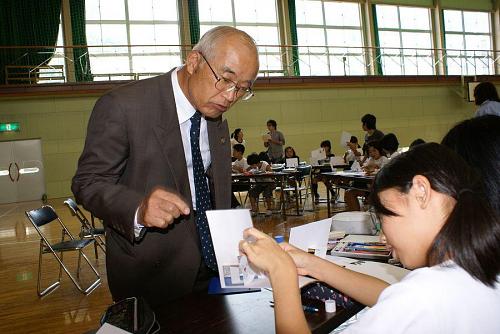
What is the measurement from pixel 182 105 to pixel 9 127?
1146 cm

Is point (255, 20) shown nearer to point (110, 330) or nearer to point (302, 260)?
point (302, 260)

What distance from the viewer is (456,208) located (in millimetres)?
917

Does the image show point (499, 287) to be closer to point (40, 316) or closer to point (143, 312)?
point (143, 312)

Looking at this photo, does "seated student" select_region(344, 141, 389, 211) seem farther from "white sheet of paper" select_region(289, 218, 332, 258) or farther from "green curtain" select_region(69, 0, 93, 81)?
"green curtain" select_region(69, 0, 93, 81)

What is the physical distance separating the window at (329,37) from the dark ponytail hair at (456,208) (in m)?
12.9

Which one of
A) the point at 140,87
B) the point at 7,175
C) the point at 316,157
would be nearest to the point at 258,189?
the point at 316,157

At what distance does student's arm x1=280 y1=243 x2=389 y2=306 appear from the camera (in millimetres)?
1254

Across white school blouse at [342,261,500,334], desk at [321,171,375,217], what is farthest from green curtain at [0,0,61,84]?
white school blouse at [342,261,500,334]

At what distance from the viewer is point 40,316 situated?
3494mm

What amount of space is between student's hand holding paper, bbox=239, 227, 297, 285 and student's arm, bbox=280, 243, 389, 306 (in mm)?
273

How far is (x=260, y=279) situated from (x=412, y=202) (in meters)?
0.48

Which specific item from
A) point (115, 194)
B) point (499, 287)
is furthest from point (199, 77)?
point (499, 287)

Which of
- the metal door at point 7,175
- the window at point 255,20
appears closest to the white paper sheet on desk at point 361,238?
the window at point 255,20

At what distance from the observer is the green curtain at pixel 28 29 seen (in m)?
11.3
